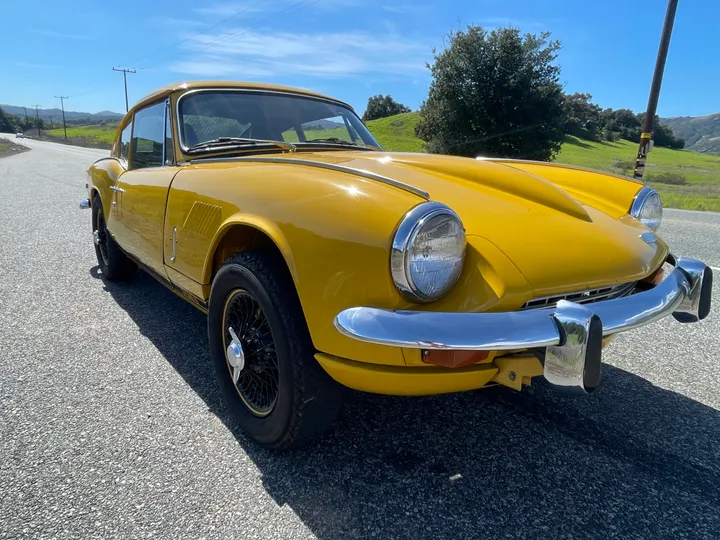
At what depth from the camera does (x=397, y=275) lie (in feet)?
5.11

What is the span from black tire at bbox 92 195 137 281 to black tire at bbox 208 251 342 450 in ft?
8.03

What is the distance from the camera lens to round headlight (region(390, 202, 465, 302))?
5.08 feet

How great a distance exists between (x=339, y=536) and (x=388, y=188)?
120 centimetres

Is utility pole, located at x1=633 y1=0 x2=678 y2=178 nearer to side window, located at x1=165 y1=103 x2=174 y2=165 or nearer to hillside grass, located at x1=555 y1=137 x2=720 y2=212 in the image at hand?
hillside grass, located at x1=555 y1=137 x2=720 y2=212

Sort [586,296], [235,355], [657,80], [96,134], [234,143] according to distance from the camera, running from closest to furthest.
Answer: [586,296]
[235,355]
[234,143]
[657,80]
[96,134]

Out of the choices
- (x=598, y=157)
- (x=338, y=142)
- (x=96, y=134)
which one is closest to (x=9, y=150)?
(x=338, y=142)

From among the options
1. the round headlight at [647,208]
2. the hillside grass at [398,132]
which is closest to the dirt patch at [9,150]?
the hillside grass at [398,132]

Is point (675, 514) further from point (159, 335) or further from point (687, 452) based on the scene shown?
point (159, 335)

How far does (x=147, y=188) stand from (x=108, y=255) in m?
1.62

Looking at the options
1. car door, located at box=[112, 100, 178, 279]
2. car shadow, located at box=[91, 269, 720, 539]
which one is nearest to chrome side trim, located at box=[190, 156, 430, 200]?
car door, located at box=[112, 100, 178, 279]

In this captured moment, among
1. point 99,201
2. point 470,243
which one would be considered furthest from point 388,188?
point 99,201

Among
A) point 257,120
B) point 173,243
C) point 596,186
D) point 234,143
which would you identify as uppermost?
point 257,120

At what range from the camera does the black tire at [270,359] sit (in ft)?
5.79

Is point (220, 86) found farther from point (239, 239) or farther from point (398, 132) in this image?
point (398, 132)
